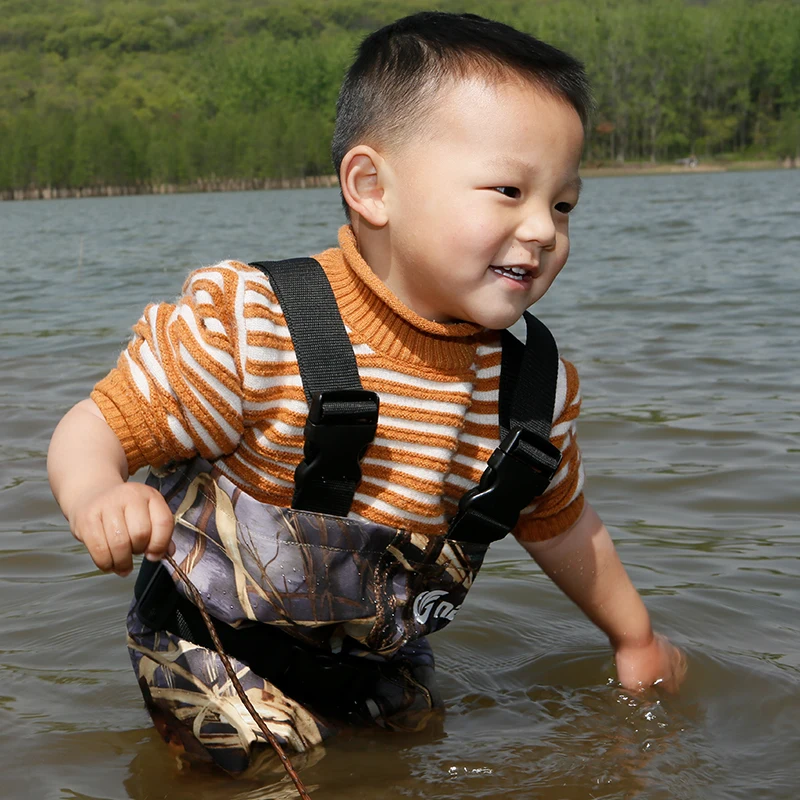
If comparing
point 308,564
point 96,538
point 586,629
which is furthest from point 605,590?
point 96,538

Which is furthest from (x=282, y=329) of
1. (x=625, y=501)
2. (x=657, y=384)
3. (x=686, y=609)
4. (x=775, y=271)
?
(x=775, y=271)

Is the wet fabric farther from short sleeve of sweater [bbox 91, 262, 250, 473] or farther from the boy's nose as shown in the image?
the boy's nose

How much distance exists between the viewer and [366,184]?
2123 mm

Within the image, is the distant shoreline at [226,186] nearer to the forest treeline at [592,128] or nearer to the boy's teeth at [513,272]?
the forest treeline at [592,128]

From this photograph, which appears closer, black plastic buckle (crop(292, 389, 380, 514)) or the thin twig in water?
the thin twig in water

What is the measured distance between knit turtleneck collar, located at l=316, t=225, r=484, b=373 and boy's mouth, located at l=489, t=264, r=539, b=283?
5.8 inches

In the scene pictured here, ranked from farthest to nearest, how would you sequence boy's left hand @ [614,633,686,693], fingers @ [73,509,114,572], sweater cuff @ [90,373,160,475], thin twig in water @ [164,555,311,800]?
1. boy's left hand @ [614,633,686,693]
2. sweater cuff @ [90,373,160,475]
3. thin twig in water @ [164,555,311,800]
4. fingers @ [73,509,114,572]

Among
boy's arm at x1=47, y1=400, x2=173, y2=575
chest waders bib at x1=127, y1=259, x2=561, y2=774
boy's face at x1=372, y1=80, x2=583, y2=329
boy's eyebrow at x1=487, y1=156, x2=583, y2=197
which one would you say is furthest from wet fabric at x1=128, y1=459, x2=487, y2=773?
boy's eyebrow at x1=487, y1=156, x2=583, y2=197

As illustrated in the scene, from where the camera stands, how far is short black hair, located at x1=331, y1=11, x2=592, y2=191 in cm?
199

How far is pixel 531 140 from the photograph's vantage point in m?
1.95

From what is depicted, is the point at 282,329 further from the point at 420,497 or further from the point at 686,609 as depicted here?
the point at 686,609

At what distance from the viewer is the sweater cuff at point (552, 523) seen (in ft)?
7.62

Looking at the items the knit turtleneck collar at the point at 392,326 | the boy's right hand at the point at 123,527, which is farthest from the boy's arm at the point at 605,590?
the boy's right hand at the point at 123,527

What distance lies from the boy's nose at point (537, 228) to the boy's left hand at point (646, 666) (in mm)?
960
